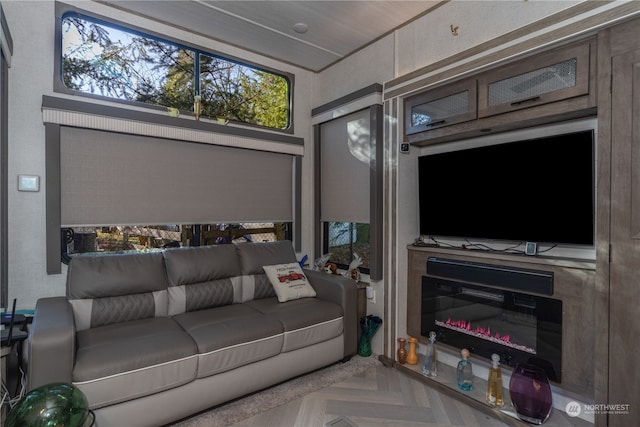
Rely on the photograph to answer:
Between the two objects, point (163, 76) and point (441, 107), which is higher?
point (163, 76)

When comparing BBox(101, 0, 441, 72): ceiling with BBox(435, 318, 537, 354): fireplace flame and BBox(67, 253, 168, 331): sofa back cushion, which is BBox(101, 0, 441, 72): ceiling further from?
BBox(435, 318, 537, 354): fireplace flame

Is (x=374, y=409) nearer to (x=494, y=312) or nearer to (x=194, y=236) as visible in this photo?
(x=494, y=312)

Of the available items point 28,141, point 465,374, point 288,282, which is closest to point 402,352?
point 465,374

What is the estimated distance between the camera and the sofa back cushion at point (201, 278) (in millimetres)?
2670

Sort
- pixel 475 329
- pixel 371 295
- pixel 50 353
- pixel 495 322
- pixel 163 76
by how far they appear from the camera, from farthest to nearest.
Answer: pixel 371 295, pixel 163 76, pixel 475 329, pixel 495 322, pixel 50 353

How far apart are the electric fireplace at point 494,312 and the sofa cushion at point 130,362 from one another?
1.95 m

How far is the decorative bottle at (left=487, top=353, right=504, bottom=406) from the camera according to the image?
220cm

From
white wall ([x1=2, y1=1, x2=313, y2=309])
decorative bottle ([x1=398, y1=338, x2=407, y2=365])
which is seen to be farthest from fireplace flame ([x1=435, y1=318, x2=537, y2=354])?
white wall ([x1=2, y1=1, x2=313, y2=309])

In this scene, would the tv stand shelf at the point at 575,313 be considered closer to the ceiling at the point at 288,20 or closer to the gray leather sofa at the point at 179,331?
the gray leather sofa at the point at 179,331

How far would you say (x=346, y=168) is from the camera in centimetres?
355

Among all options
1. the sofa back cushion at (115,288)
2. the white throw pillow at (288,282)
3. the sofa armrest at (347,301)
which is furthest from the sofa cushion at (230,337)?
the sofa armrest at (347,301)

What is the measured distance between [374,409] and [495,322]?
110 centimetres

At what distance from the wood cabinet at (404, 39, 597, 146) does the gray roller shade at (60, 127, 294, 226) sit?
1.67 m

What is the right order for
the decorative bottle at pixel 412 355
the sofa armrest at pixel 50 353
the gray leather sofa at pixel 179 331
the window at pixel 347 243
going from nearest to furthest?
the sofa armrest at pixel 50 353 → the gray leather sofa at pixel 179 331 → the decorative bottle at pixel 412 355 → the window at pixel 347 243
